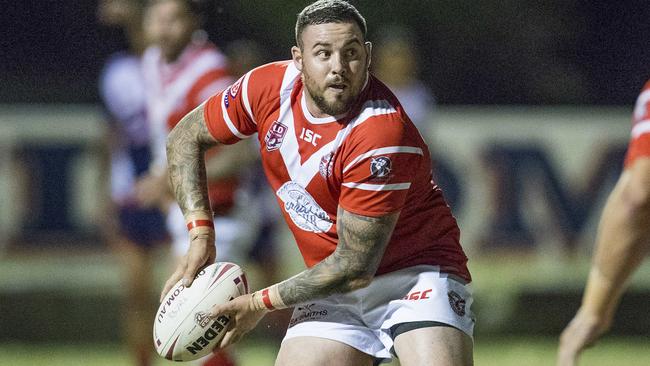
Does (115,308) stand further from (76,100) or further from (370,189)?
(370,189)

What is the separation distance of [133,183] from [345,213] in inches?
151

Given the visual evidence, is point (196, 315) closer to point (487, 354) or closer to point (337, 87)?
point (337, 87)

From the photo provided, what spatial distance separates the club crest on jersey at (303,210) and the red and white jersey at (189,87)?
196cm

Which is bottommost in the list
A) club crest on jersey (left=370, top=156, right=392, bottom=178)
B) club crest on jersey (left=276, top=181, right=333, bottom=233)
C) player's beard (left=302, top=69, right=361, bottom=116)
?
club crest on jersey (left=276, top=181, right=333, bottom=233)

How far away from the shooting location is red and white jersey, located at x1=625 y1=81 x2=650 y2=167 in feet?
14.1

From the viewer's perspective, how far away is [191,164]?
479 centimetres

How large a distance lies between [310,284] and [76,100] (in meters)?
5.09

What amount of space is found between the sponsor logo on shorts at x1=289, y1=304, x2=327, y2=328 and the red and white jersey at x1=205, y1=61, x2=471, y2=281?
0.18m

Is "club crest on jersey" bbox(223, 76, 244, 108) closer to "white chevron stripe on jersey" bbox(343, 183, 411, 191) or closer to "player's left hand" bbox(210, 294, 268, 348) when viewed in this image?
"white chevron stripe on jersey" bbox(343, 183, 411, 191)

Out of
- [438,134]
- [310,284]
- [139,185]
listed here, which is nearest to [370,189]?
[310,284]

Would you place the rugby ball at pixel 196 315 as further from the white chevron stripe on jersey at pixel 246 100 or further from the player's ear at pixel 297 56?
the player's ear at pixel 297 56

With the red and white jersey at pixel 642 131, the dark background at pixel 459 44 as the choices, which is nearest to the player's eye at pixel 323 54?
the red and white jersey at pixel 642 131

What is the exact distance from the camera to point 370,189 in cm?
421

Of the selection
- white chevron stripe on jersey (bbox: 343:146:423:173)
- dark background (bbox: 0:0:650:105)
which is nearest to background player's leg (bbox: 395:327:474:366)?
white chevron stripe on jersey (bbox: 343:146:423:173)
